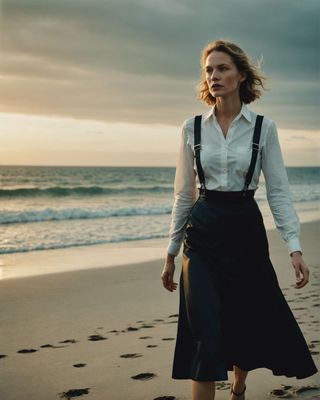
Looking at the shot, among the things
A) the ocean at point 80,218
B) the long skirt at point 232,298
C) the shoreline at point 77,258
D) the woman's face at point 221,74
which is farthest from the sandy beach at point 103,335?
the ocean at point 80,218

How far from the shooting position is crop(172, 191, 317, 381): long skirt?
9.87 feet

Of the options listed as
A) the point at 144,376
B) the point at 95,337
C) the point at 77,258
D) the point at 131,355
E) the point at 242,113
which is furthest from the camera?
the point at 77,258

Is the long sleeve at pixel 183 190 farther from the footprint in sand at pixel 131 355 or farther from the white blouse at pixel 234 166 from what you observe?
the footprint in sand at pixel 131 355

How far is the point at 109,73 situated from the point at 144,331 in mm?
40050

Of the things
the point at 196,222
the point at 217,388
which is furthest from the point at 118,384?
the point at 196,222

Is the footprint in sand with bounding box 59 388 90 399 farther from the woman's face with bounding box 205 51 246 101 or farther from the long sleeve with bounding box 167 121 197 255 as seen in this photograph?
the woman's face with bounding box 205 51 246 101

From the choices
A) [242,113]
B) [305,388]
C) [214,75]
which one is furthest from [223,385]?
[214,75]

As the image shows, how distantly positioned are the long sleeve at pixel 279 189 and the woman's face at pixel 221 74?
0.28 meters

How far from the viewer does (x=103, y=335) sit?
511 cm

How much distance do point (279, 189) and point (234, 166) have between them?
10.5 inches

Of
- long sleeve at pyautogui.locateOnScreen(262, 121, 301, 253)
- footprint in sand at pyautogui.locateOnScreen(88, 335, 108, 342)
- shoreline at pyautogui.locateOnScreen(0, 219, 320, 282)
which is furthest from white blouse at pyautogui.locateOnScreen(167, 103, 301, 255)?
shoreline at pyautogui.locateOnScreen(0, 219, 320, 282)

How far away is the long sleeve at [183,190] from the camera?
10.6ft

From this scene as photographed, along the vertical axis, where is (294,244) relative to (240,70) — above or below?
below

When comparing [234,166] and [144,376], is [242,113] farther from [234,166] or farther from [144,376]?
[144,376]
